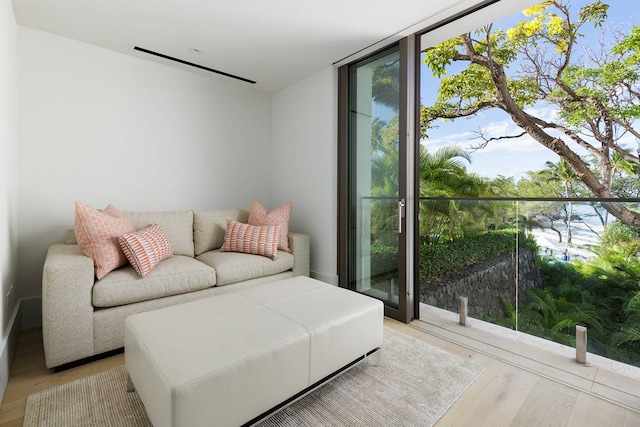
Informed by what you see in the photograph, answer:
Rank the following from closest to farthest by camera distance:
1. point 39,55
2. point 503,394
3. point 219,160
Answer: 1. point 503,394
2. point 39,55
3. point 219,160

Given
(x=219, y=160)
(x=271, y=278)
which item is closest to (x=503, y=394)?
(x=271, y=278)

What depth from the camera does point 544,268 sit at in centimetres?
244

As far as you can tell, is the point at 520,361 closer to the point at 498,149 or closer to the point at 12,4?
the point at 498,149

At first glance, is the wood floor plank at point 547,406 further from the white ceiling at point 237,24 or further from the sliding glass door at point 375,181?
the white ceiling at point 237,24

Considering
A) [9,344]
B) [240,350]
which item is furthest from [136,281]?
[240,350]

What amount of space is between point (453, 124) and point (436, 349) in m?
2.72

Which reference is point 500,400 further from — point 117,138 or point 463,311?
point 117,138

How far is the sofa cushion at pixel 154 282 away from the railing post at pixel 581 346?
2.61 m

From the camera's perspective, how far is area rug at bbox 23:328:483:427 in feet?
4.51

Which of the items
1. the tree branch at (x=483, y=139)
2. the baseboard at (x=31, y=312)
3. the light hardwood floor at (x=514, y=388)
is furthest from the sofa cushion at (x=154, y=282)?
the tree branch at (x=483, y=139)

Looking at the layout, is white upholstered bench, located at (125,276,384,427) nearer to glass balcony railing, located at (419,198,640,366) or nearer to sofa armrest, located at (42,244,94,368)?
sofa armrest, located at (42,244,94,368)

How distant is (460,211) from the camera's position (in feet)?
9.05

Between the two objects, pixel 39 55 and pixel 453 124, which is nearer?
pixel 39 55

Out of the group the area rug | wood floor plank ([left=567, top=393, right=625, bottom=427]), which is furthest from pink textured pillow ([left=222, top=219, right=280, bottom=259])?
wood floor plank ([left=567, top=393, right=625, bottom=427])
